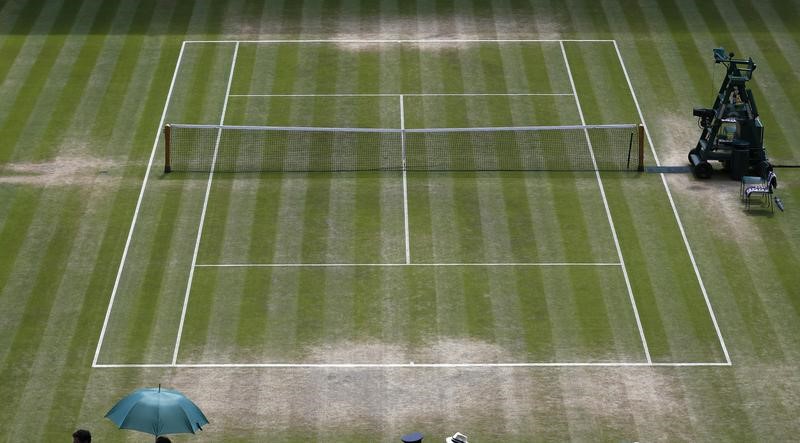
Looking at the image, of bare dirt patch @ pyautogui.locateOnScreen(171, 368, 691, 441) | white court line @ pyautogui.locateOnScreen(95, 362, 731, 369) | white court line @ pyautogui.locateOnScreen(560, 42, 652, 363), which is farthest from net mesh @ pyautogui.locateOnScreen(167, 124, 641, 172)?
bare dirt patch @ pyautogui.locateOnScreen(171, 368, 691, 441)

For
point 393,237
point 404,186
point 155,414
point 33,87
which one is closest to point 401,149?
point 404,186

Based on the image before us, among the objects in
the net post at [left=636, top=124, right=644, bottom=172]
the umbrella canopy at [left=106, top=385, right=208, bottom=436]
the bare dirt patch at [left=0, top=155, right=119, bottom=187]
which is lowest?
the bare dirt patch at [left=0, top=155, right=119, bottom=187]

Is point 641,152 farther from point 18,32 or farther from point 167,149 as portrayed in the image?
point 18,32

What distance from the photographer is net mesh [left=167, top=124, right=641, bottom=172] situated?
46.0m

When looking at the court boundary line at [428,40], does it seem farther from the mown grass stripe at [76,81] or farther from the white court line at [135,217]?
the mown grass stripe at [76,81]

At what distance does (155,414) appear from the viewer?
91.6 ft

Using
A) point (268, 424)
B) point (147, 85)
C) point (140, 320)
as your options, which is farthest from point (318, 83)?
point (268, 424)

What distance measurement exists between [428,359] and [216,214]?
918 cm

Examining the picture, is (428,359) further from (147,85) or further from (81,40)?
(81,40)

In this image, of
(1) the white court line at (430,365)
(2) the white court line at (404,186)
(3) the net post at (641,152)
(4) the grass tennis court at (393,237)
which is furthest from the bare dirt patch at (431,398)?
(3) the net post at (641,152)

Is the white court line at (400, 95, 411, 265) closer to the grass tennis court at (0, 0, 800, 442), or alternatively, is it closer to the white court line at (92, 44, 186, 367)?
the grass tennis court at (0, 0, 800, 442)

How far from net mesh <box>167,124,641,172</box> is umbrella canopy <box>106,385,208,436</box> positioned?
59.4ft

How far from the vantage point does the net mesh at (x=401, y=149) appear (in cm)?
4603

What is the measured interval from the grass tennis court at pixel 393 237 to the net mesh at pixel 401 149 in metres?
0.29
